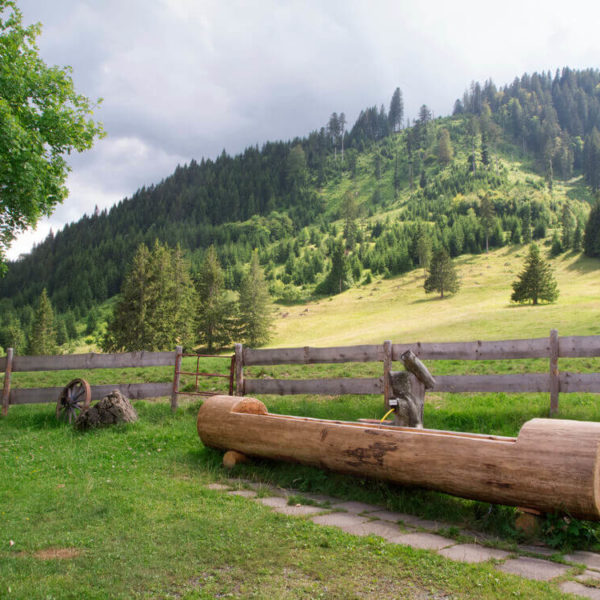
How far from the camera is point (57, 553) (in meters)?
3.94

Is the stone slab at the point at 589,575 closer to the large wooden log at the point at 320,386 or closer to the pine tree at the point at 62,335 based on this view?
the large wooden log at the point at 320,386

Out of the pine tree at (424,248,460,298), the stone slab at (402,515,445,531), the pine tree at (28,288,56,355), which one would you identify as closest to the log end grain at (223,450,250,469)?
the stone slab at (402,515,445,531)

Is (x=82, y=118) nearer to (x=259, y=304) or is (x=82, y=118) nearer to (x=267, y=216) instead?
(x=259, y=304)

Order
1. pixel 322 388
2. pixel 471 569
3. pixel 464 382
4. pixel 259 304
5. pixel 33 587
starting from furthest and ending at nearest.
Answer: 1. pixel 259 304
2. pixel 322 388
3. pixel 464 382
4. pixel 471 569
5. pixel 33 587

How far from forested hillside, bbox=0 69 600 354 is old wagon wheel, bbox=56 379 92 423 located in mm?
68711

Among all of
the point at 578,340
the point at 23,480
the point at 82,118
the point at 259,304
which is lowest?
the point at 23,480

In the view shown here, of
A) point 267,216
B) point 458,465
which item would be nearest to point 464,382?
point 458,465

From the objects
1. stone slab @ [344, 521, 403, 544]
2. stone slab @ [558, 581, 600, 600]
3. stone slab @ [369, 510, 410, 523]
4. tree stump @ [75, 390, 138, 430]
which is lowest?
stone slab @ [369, 510, 410, 523]

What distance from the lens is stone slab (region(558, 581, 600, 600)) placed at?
3170mm

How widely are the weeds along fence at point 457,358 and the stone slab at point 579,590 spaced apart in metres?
4.21

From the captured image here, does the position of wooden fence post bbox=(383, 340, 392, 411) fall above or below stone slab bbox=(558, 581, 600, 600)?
above

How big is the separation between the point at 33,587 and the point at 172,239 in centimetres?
15899

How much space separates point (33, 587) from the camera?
129 inches

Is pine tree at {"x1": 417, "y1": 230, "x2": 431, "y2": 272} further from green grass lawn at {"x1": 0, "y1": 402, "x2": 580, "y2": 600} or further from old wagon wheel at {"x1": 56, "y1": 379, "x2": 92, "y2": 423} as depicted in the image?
green grass lawn at {"x1": 0, "y1": 402, "x2": 580, "y2": 600}
